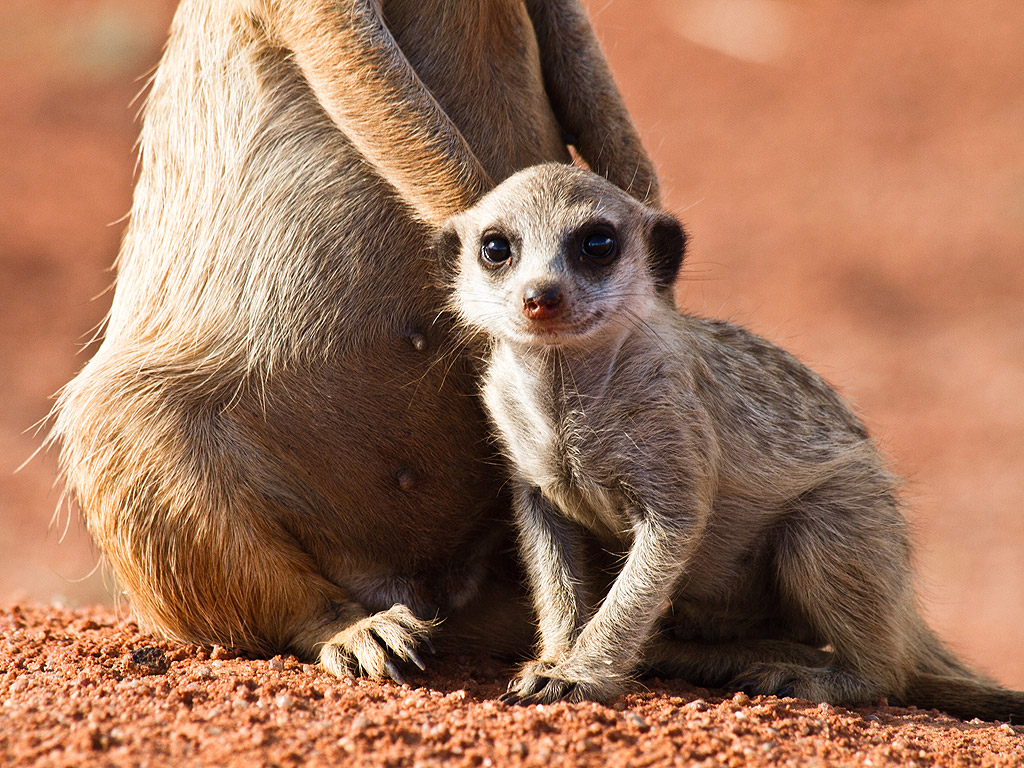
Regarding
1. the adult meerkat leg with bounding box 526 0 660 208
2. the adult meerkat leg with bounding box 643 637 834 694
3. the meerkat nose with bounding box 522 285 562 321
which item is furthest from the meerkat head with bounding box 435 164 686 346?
the adult meerkat leg with bounding box 643 637 834 694

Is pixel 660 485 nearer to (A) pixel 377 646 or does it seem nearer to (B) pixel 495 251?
(B) pixel 495 251

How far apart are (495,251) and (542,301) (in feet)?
1.42

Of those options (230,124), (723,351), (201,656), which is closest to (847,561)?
(723,351)

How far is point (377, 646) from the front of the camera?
3957 mm

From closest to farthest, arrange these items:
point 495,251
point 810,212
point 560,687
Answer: point 560,687 → point 495,251 → point 810,212

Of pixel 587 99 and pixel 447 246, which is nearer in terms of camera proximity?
pixel 447 246

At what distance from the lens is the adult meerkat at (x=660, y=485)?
3.76m

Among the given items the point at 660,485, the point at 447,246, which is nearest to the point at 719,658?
the point at 660,485

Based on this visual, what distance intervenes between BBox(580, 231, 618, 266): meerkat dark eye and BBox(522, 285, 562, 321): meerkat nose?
0.24m

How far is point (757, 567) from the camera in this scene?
4.31 m

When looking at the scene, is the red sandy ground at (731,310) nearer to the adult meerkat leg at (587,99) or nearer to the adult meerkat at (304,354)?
the adult meerkat at (304,354)

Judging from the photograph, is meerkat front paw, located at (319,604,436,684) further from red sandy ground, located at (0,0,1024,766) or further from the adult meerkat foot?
the adult meerkat foot

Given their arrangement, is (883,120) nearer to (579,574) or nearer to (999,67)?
(999,67)

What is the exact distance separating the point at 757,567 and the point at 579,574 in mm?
709
